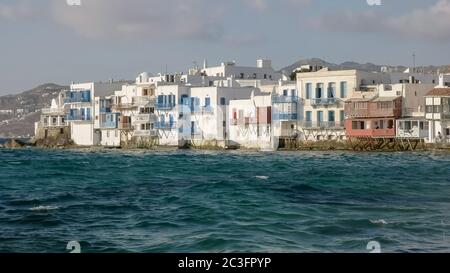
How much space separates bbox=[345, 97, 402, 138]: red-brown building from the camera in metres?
62.9

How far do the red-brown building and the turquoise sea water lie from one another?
31026mm

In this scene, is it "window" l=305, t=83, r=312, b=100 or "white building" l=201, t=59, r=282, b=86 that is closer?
"window" l=305, t=83, r=312, b=100

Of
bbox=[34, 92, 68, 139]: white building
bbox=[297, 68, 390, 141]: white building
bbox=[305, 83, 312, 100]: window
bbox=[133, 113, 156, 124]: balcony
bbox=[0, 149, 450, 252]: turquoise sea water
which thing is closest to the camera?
bbox=[0, 149, 450, 252]: turquoise sea water

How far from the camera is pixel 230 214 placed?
18.4 meters

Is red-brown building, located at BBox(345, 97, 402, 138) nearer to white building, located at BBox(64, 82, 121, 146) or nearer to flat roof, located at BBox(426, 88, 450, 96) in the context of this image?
flat roof, located at BBox(426, 88, 450, 96)

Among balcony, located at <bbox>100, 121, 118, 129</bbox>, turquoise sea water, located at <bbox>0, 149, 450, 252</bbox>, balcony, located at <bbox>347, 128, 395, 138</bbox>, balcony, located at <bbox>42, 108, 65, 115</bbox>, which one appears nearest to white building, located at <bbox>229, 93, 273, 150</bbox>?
balcony, located at <bbox>347, 128, 395, 138</bbox>

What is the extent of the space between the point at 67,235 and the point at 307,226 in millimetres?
4995

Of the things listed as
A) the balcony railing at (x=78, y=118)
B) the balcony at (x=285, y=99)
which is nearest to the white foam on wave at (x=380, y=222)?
the balcony at (x=285, y=99)

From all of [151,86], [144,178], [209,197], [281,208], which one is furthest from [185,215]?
[151,86]

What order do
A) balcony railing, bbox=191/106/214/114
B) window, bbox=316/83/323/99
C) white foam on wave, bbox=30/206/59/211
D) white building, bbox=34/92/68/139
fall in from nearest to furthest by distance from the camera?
white foam on wave, bbox=30/206/59/211, window, bbox=316/83/323/99, balcony railing, bbox=191/106/214/114, white building, bbox=34/92/68/139

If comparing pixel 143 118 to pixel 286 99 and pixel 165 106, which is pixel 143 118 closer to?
pixel 165 106

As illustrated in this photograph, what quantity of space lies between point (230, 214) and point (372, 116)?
156 feet
